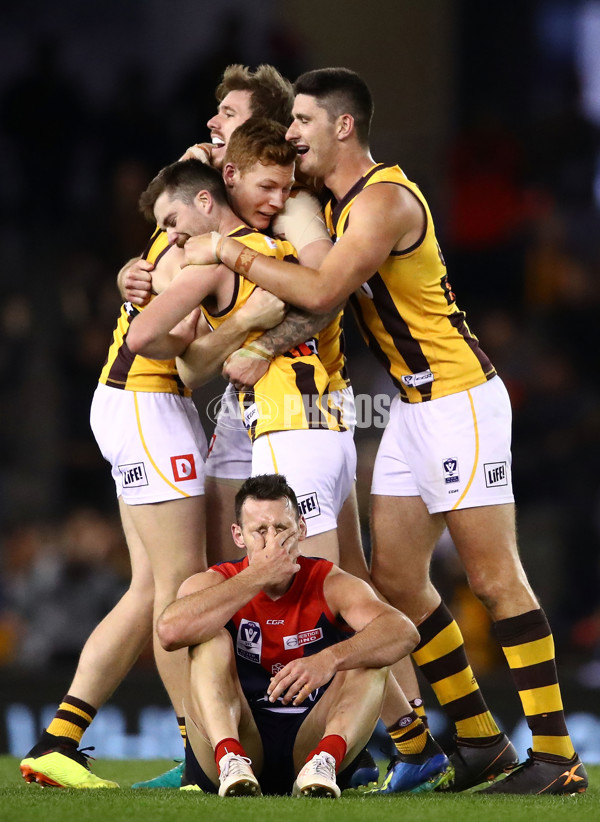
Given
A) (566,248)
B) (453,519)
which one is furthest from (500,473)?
(566,248)

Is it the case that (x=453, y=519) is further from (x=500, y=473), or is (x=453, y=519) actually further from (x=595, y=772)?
(x=595, y=772)

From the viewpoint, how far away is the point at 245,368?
15.7 ft

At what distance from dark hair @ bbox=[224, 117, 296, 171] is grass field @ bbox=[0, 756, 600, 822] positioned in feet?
7.95

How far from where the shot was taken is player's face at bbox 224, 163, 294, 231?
490 cm

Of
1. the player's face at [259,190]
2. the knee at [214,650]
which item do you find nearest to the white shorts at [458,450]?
the player's face at [259,190]

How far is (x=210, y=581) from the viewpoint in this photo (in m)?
4.41

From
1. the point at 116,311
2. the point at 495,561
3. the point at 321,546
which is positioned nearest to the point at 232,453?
the point at 321,546

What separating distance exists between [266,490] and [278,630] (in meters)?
0.51

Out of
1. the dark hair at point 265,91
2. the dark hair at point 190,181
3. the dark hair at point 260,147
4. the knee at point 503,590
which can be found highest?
the dark hair at point 265,91

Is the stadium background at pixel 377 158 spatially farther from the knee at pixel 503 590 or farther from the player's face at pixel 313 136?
the player's face at pixel 313 136

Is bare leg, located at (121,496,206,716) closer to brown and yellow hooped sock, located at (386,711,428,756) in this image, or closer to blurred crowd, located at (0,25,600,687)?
brown and yellow hooped sock, located at (386,711,428,756)

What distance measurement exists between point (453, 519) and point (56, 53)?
8.22 m

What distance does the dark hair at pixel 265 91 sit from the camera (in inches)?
213

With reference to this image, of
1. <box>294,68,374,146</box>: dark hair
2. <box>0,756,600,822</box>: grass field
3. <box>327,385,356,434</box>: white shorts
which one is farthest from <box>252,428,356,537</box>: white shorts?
<box>294,68,374,146</box>: dark hair
